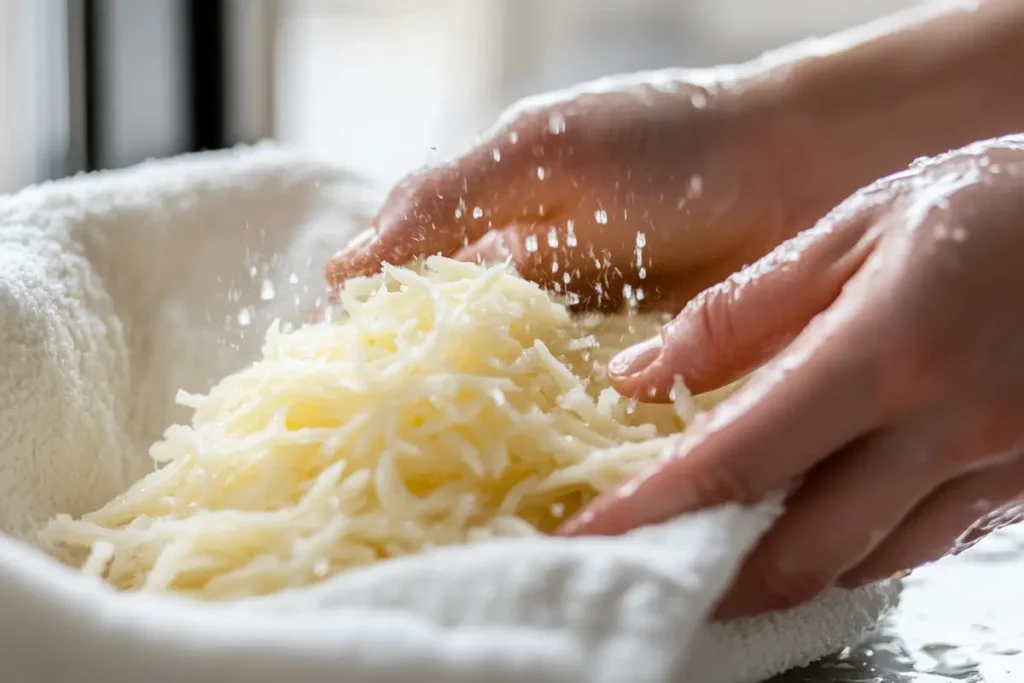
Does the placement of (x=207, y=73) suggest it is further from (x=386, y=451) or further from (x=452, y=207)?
(x=386, y=451)

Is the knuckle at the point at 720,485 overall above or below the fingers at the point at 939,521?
above

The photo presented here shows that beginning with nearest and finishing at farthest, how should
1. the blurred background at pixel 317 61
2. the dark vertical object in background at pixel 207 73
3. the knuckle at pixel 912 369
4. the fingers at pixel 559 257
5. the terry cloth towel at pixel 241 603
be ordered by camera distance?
the terry cloth towel at pixel 241 603 → the knuckle at pixel 912 369 → the fingers at pixel 559 257 → the blurred background at pixel 317 61 → the dark vertical object in background at pixel 207 73

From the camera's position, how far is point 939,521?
40 centimetres

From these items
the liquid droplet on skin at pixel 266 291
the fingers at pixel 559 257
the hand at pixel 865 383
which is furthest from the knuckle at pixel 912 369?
the liquid droplet on skin at pixel 266 291

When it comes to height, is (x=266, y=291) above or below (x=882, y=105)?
below

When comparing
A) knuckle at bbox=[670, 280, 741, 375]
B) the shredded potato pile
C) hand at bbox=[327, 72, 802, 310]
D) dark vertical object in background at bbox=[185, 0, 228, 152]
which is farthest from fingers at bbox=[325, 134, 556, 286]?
dark vertical object in background at bbox=[185, 0, 228, 152]

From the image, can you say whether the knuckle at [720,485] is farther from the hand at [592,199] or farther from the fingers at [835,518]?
the hand at [592,199]

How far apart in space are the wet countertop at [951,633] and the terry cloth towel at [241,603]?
1.0 inches

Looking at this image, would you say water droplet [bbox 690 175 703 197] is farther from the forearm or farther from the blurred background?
the blurred background

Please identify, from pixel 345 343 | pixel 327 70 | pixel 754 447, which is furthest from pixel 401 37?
pixel 754 447

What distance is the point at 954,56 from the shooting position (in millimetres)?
645

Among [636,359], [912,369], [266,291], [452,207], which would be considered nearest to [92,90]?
[266,291]

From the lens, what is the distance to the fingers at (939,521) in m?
0.39

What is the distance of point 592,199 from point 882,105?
0.66 feet
